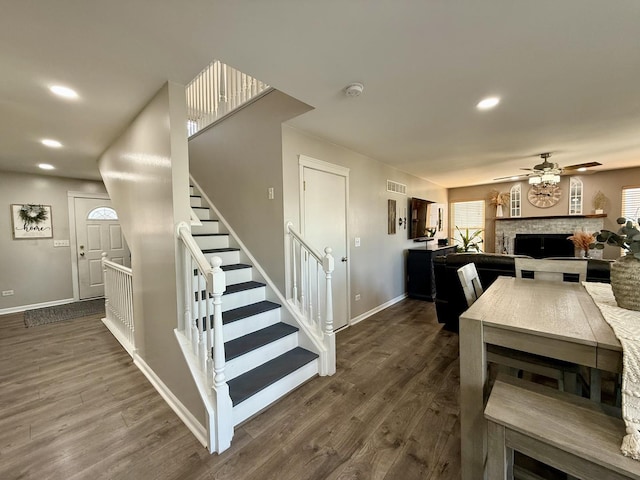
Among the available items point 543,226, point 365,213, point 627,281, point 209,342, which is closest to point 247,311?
point 209,342

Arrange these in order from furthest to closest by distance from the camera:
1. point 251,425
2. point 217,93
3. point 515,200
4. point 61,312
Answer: point 515,200 < point 61,312 < point 217,93 < point 251,425

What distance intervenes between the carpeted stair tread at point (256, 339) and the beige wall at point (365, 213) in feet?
3.55

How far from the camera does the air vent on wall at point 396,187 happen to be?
466 centimetres

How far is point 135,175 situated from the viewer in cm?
260

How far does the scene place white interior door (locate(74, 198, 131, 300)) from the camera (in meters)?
5.30

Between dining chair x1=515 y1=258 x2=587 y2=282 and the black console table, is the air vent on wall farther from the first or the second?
dining chair x1=515 y1=258 x2=587 y2=282

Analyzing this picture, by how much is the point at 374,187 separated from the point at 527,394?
11.3 ft

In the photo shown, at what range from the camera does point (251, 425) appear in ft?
6.13

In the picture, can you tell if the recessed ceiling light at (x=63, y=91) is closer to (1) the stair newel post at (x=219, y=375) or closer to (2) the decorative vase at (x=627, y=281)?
(1) the stair newel post at (x=219, y=375)

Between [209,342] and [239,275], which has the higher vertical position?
[239,275]

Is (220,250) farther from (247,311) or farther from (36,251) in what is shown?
(36,251)

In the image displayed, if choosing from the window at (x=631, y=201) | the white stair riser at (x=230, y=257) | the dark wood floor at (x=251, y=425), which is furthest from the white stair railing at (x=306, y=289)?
the window at (x=631, y=201)

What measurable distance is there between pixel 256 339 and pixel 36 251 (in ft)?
17.5

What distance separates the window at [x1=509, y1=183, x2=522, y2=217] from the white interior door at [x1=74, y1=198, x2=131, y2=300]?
9.16 metres
